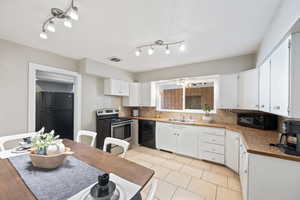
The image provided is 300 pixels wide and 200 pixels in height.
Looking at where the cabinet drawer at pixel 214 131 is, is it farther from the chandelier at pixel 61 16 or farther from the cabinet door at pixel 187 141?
the chandelier at pixel 61 16

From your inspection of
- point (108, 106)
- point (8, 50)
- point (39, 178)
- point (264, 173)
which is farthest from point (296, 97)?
point (8, 50)

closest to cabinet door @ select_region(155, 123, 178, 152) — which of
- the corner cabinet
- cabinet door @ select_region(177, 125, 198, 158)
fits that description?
cabinet door @ select_region(177, 125, 198, 158)

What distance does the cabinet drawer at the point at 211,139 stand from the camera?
8.42 ft

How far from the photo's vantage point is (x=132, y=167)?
3.72 ft

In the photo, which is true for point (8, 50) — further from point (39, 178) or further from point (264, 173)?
point (264, 173)

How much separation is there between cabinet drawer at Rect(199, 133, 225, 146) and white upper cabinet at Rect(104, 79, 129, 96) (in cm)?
250

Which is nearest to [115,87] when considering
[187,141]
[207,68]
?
[187,141]

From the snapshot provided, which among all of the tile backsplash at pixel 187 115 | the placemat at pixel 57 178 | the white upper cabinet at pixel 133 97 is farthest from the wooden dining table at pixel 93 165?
the tile backsplash at pixel 187 115

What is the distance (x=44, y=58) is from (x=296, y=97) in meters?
3.80

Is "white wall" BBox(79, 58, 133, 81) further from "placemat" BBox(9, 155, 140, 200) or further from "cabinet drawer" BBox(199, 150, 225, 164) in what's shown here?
"cabinet drawer" BBox(199, 150, 225, 164)

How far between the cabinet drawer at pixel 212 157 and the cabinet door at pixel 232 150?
0.09 metres

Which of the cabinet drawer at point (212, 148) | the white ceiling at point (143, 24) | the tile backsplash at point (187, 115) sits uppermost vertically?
the white ceiling at point (143, 24)

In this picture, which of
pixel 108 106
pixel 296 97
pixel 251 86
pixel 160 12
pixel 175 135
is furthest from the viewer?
pixel 108 106

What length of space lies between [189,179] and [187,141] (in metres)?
0.92
